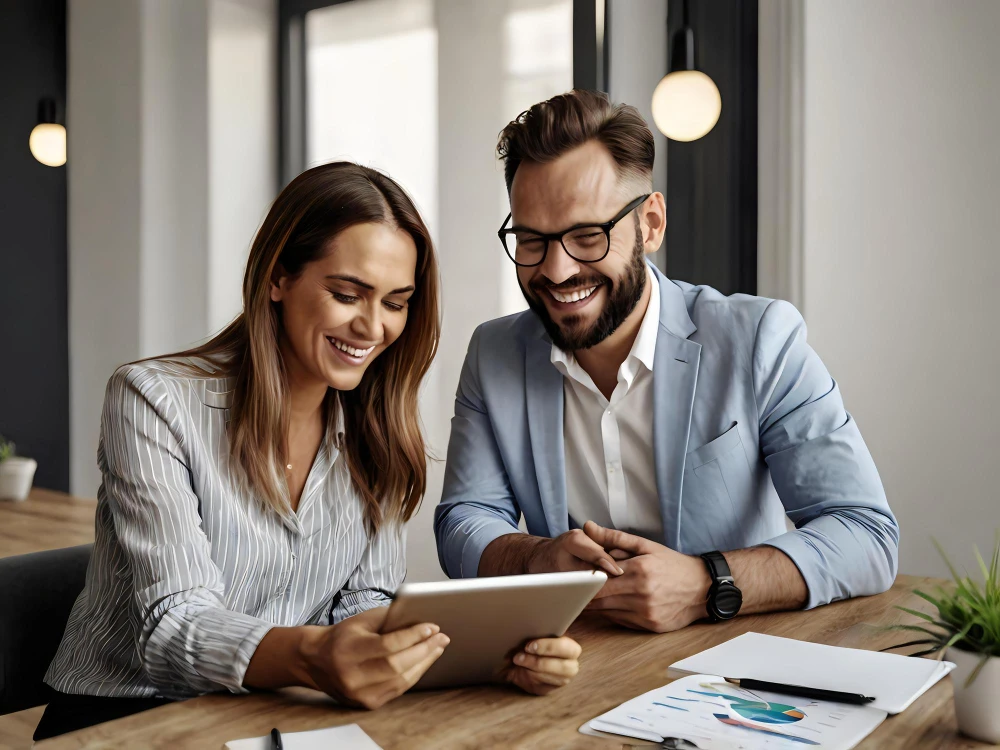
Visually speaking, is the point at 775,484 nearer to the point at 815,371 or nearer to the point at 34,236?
the point at 815,371

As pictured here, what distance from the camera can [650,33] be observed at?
3.15m

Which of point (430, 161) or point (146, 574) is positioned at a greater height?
point (430, 161)

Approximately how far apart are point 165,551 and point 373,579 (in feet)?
1.54

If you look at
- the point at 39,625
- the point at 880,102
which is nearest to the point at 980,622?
the point at 39,625

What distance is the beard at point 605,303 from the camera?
1.80m

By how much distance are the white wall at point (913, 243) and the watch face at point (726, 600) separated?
1.45 m

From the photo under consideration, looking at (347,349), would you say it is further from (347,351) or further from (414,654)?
(414,654)

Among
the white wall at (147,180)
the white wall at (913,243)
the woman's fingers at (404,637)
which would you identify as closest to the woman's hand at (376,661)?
the woman's fingers at (404,637)

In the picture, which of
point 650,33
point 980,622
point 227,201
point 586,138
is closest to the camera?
point 980,622

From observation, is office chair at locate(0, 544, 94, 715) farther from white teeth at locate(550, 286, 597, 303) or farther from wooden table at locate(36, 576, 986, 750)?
white teeth at locate(550, 286, 597, 303)

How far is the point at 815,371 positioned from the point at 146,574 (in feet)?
3.92

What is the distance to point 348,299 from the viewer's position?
1.58m

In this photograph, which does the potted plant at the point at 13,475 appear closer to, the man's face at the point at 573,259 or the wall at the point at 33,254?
the wall at the point at 33,254

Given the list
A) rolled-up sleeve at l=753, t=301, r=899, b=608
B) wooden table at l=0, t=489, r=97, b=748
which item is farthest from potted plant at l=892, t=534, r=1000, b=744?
wooden table at l=0, t=489, r=97, b=748
